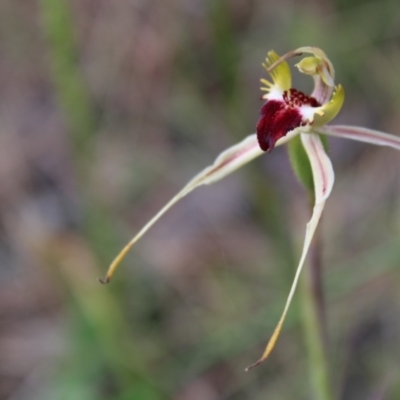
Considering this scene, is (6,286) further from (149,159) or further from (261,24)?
(261,24)

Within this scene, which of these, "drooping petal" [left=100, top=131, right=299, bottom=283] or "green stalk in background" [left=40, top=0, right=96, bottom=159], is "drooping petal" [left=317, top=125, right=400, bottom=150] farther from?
"green stalk in background" [left=40, top=0, right=96, bottom=159]

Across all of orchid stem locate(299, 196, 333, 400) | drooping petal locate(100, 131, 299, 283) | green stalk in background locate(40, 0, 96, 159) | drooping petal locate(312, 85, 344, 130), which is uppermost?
→ green stalk in background locate(40, 0, 96, 159)

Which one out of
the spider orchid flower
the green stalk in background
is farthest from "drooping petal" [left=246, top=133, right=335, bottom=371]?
the green stalk in background

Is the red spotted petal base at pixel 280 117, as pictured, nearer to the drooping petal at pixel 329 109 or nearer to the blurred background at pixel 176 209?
the drooping petal at pixel 329 109

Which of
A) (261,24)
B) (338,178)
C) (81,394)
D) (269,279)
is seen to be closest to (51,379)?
(81,394)

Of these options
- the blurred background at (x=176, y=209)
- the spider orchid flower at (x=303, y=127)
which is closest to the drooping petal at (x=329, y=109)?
the spider orchid flower at (x=303, y=127)

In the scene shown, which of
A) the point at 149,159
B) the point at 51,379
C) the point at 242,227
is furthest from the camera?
the point at 149,159
